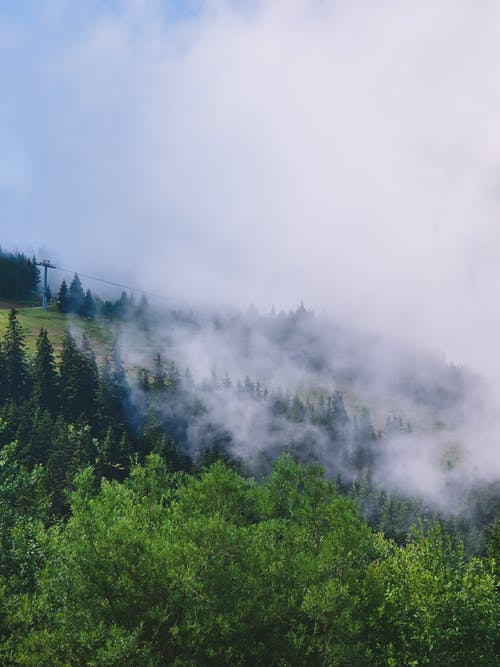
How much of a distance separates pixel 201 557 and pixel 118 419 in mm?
159750

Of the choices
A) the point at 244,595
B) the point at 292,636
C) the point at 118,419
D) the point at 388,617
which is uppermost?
the point at 244,595

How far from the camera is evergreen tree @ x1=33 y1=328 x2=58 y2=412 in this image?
177m

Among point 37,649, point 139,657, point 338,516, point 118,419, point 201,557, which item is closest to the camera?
point 139,657

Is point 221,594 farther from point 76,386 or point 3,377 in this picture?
point 3,377

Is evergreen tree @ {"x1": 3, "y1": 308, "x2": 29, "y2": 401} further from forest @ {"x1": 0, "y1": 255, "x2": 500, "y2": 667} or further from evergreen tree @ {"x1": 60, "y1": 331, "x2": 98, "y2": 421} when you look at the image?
forest @ {"x1": 0, "y1": 255, "x2": 500, "y2": 667}

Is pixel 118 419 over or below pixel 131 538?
below

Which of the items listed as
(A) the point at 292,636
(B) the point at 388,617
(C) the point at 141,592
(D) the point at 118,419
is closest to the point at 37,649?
(C) the point at 141,592

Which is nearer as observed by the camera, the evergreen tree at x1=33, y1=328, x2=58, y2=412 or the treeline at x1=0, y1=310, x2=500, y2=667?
the treeline at x1=0, y1=310, x2=500, y2=667

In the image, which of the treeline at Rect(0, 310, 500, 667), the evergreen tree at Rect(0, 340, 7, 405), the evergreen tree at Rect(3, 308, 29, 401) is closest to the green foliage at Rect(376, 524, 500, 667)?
the treeline at Rect(0, 310, 500, 667)

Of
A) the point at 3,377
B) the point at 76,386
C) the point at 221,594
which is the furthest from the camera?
→ the point at 3,377

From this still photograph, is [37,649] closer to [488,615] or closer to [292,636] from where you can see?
[292,636]

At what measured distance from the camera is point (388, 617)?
33.9 m

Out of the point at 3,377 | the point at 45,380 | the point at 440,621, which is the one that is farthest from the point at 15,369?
the point at 440,621

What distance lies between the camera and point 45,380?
7042 inches
